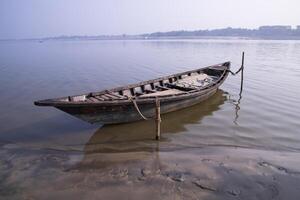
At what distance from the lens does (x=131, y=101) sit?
1023 centimetres

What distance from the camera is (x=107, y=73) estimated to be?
25.8m

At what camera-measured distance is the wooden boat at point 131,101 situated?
31.2 ft

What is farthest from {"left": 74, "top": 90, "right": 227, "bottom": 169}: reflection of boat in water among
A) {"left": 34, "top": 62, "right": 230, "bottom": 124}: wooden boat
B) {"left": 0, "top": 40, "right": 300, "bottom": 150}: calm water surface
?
{"left": 34, "top": 62, "right": 230, "bottom": 124}: wooden boat

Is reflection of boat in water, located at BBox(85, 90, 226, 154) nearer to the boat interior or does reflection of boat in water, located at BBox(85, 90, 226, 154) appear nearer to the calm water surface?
the calm water surface

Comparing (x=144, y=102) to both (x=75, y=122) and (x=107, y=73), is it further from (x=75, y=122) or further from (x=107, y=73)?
(x=107, y=73)

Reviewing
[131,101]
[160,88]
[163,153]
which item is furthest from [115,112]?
[160,88]

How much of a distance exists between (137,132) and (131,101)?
1.45 meters

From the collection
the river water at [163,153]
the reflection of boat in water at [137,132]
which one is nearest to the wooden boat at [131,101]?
the reflection of boat in water at [137,132]

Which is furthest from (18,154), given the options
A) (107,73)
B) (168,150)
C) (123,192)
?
(107,73)

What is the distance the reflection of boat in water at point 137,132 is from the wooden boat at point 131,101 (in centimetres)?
38

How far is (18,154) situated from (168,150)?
4908 millimetres

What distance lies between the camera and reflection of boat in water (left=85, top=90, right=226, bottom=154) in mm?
9711

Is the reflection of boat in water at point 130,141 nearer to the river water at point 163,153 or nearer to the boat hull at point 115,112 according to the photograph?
the river water at point 163,153

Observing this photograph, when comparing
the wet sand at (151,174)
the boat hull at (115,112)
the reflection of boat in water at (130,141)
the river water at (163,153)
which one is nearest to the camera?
the wet sand at (151,174)
